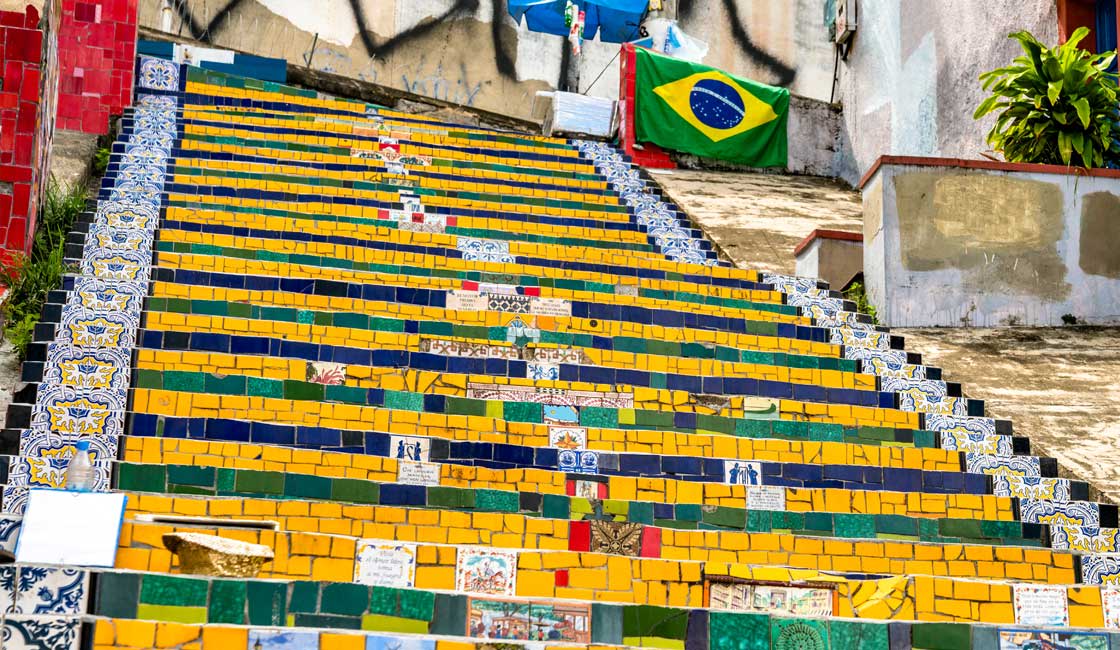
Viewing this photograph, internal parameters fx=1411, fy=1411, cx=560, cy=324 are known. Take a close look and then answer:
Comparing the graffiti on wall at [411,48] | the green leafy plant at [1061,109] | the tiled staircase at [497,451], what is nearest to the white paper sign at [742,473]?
the tiled staircase at [497,451]

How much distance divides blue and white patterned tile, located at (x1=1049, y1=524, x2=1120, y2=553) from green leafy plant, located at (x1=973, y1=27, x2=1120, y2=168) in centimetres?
492

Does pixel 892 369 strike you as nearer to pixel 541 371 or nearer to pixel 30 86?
pixel 541 371

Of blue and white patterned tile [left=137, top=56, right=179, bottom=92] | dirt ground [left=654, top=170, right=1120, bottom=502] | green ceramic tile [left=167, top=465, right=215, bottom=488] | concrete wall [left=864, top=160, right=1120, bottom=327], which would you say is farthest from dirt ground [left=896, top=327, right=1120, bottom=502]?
blue and white patterned tile [left=137, top=56, right=179, bottom=92]

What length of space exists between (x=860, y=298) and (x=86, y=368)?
6258mm

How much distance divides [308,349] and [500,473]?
1.55 m

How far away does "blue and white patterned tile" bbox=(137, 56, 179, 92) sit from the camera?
550 inches

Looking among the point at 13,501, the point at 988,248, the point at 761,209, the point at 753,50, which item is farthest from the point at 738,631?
the point at 753,50

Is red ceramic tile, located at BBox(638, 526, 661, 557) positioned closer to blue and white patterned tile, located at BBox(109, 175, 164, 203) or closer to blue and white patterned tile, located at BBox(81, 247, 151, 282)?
blue and white patterned tile, located at BBox(81, 247, 151, 282)

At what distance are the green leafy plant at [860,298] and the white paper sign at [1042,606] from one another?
18.6 ft

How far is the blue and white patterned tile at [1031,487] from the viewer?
7.17 metres

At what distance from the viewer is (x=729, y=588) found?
15.7ft

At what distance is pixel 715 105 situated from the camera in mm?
18156

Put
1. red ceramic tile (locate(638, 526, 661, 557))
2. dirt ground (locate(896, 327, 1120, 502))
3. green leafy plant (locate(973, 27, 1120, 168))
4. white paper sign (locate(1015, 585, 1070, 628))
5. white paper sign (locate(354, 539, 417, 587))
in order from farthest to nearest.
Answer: green leafy plant (locate(973, 27, 1120, 168)) → dirt ground (locate(896, 327, 1120, 502)) → red ceramic tile (locate(638, 526, 661, 557)) → white paper sign (locate(1015, 585, 1070, 628)) → white paper sign (locate(354, 539, 417, 587))

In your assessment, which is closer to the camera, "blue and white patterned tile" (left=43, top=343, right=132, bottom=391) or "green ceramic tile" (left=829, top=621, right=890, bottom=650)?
"green ceramic tile" (left=829, top=621, right=890, bottom=650)
